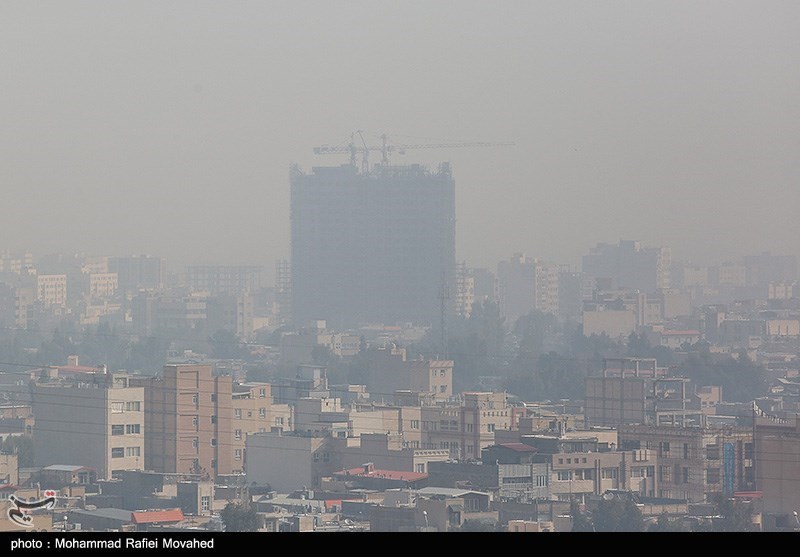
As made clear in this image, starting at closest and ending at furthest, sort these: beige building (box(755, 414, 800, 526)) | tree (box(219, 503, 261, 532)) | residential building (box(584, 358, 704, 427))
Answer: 1. tree (box(219, 503, 261, 532))
2. beige building (box(755, 414, 800, 526))
3. residential building (box(584, 358, 704, 427))

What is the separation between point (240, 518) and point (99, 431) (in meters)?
3.52

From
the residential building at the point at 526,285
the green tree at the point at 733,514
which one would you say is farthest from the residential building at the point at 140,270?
the green tree at the point at 733,514

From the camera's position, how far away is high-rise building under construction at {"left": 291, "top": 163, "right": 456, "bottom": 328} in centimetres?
3500

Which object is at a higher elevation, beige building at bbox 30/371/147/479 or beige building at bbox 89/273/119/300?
beige building at bbox 89/273/119/300

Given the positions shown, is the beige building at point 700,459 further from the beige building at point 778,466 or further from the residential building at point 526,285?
the residential building at point 526,285

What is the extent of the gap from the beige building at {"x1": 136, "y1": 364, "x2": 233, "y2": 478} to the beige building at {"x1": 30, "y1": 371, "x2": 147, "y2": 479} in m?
0.07

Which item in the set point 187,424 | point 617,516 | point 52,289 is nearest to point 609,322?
point 52,289

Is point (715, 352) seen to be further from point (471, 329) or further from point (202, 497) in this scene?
point (202, 497)

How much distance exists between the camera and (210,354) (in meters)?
22.4

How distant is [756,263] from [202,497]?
84.5ft

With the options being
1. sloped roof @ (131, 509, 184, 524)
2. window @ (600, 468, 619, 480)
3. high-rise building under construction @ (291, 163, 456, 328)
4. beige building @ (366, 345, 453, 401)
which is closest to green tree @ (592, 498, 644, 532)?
window @ (600, 468, 619, 480)

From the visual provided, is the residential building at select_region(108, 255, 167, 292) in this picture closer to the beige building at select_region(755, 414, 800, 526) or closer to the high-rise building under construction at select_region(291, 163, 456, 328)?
the high-rise building under construction at select_region(291, 163, 456, 328)
